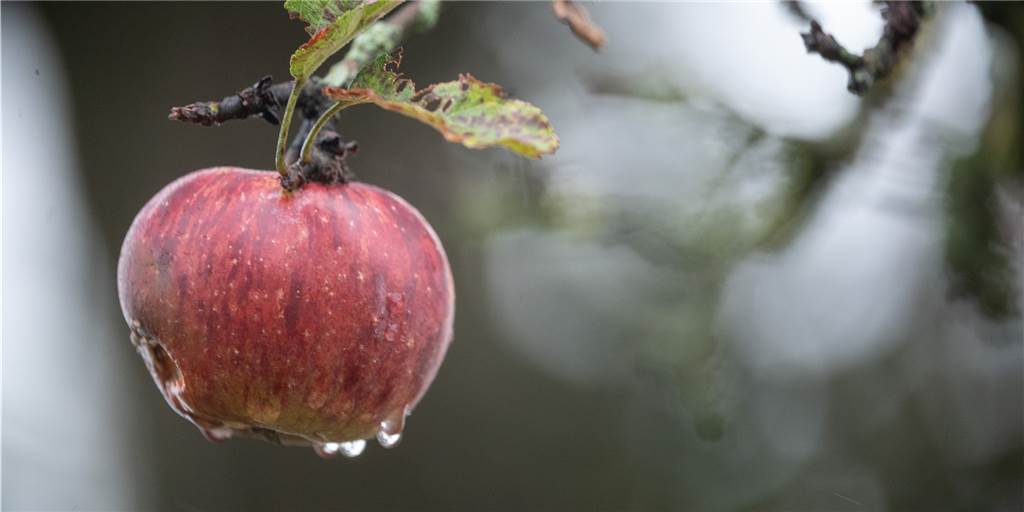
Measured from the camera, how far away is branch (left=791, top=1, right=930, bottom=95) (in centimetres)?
83

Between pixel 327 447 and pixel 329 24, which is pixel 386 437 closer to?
pixel 327 447

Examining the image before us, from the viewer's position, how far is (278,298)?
2.31 ft

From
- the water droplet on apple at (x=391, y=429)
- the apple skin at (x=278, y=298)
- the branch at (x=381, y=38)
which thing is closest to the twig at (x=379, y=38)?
the branch at (x=381, y=38)

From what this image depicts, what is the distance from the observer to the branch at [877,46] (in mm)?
832

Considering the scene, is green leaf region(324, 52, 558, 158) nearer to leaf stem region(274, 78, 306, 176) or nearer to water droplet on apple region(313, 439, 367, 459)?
leaf stem region(274, 78, 306, 176)

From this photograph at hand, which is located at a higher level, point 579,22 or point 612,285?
point 579,22

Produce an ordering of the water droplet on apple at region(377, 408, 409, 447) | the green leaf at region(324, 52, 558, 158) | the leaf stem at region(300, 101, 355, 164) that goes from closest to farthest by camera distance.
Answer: the green leaf at region(324, 52, 558, 158)
the leaf stem at region(300, 101, 355, 164)
the water droplet on apple at region(377, 408, 409, 447)

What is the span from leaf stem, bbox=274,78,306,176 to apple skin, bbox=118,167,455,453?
19 millimetres

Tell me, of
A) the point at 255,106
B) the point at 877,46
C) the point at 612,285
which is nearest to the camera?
the point at 255,106

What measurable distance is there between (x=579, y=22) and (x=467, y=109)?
0.09 meters

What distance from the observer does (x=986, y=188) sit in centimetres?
122

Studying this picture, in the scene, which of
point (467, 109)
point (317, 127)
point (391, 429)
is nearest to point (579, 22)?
point (467, 109)

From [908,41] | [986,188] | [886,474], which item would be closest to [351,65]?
[908,41]

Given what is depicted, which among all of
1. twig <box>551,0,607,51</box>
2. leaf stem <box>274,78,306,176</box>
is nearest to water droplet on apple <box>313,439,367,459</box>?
leaf stem <box>274,78,306,176</box>
